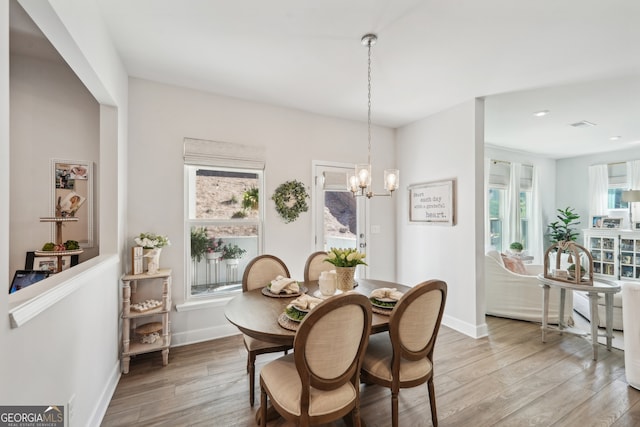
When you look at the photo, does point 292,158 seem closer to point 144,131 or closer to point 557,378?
point 144,131

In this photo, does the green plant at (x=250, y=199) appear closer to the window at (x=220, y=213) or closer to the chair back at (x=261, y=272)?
the window at (x=220, y=213)

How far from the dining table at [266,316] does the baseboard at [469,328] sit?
152 centimetres

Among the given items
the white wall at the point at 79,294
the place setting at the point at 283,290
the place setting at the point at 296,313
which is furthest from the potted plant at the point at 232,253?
the place setting at the point at 296,313

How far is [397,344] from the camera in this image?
160 cm

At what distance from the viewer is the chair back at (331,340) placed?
4.23 feet

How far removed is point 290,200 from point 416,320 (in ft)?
7.42

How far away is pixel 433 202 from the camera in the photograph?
12.4ft

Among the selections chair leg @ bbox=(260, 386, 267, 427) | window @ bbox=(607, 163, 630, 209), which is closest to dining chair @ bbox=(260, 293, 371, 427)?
chair leg @ bbox=(260, 386, 267, 427)

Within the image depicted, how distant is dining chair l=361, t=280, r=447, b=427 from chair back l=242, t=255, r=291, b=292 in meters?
1.16

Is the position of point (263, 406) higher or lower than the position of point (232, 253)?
lower

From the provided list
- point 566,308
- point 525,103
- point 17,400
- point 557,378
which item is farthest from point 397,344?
point 525,103

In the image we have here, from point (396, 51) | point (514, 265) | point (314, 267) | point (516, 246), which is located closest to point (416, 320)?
point (314, 267)

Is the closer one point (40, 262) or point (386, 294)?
point (386, 294)
